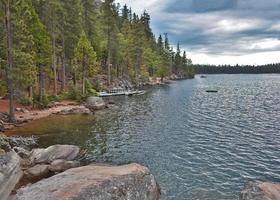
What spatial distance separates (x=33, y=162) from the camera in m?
20.9

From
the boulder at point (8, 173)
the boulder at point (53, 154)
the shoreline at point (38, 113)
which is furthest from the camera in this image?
the shoreline at point (38, 113)

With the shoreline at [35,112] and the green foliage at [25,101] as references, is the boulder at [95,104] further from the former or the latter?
the green foliage at [25,101]

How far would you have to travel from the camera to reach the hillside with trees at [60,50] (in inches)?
1387

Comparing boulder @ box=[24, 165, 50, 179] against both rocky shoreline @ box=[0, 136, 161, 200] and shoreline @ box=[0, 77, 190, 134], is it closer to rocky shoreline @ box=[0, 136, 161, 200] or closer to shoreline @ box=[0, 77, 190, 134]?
rocky shoreline @ box=[0, 136, 161, 200]

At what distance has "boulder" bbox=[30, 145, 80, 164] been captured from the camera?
822 inches

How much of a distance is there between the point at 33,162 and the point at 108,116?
69.3ft

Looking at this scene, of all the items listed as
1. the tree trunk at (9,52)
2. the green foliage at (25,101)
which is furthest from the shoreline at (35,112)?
the tree trunk at (9,52)

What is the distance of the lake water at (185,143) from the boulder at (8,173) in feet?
19.0

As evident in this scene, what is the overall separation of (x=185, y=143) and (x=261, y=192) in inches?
548

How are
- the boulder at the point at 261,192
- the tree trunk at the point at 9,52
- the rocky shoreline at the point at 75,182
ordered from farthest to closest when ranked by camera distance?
the tree trunk at the point at 9,52
the boulder at the point at 261,192
the rocky shoreline at the point at 75,182

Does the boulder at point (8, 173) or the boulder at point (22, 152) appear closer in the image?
the boulder at point (8, 173)

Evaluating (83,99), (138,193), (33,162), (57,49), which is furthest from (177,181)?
(57,49)

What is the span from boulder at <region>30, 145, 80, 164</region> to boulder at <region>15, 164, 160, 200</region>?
19.8 ft

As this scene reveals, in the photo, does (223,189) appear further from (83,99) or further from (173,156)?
(83,99)
